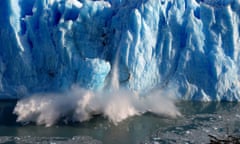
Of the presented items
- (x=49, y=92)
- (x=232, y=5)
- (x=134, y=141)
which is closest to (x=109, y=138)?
(x=134, y=141)

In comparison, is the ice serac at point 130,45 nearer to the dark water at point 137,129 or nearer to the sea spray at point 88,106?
the sea spray at point 88,106

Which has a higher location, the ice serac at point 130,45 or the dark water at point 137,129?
the ice serac at point 130,45

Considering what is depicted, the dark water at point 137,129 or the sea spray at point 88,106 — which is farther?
the sea spray at point 88,106

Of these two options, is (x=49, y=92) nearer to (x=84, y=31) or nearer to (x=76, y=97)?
(x=76, y=97)

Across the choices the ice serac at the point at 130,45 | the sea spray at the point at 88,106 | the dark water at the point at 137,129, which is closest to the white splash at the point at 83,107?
the sea spray at the point at 88,106

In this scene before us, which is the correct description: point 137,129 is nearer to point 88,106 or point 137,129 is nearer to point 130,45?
point 88,106

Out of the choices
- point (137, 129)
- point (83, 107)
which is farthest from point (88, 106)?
point (137, 129)

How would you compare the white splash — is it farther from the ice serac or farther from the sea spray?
the ice serac
